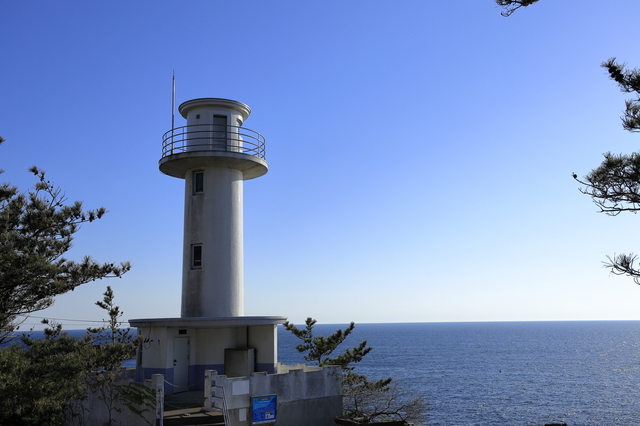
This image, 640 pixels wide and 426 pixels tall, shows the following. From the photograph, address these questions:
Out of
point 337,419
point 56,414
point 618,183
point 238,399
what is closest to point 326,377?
point 337,419

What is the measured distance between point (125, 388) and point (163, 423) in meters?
2.23

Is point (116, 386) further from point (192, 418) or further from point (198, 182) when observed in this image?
point (198, 182)

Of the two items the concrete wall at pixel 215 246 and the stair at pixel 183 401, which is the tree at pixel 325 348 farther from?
the stair at pixel 183 401

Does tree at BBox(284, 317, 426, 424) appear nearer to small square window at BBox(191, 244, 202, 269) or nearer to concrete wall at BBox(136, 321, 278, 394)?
concrete wall at BBox(136, 321, 278, 394)

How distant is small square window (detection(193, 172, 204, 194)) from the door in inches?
212

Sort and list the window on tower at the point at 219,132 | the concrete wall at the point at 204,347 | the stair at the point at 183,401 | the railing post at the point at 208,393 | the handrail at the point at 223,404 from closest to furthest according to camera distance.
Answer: the handrail at the point at 223,404
the railing post at the point at 208,393
the stair at the point at 183,401
the concrete wall at the point at 204,347
the window on tower at the point at 219,132

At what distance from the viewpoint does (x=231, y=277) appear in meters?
19.2

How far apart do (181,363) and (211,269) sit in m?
3.32

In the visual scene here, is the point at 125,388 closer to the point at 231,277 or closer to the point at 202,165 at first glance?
the point at 231,277

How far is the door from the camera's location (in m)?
17.6

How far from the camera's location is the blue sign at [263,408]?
15391mm

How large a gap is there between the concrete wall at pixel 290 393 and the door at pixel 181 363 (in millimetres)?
2541

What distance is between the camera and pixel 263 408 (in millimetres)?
15594

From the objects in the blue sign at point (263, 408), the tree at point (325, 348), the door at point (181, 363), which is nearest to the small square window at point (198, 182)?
the door at point (181, 363)
